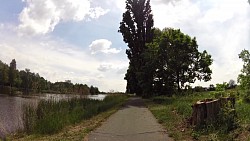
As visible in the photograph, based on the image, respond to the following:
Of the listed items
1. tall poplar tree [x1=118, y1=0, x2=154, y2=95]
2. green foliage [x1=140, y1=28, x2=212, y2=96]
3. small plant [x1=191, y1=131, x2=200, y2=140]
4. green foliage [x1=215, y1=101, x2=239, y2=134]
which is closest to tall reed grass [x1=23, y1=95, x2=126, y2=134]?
small plant [x1=191, y1=131, x2=200, y2=140]

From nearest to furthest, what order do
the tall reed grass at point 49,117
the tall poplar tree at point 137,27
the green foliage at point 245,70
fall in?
the green foliage at point 245,70 → the tall reed grass at point 49,117 → the tall poplar tree at point 137,27

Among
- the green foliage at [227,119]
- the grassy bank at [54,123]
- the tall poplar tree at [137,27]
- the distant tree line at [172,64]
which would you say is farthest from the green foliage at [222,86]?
the tall poplar tree at [137,27]

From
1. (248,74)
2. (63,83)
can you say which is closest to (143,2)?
(63,83)

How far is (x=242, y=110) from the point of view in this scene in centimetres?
1136

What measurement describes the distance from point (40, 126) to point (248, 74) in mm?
8496

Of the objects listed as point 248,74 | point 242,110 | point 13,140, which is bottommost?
point 13,140

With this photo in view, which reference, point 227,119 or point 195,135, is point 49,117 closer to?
point 195,135

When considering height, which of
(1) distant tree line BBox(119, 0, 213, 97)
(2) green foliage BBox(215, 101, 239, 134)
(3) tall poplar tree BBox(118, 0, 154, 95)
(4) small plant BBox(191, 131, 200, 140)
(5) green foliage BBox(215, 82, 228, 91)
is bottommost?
(4) small plant BBox(191, 131, 200, 140)

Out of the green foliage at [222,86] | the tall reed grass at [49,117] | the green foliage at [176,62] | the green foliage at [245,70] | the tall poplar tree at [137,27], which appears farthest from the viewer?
the tall poplar tree at [137,27]

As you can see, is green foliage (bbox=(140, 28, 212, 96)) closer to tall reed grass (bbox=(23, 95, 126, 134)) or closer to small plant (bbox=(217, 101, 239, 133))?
tall reed grass (bbox=(23, 95, 126, 134))

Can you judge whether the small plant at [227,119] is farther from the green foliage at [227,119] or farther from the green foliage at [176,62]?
the green foliage at [176,62]

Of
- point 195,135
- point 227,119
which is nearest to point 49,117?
point 195,135

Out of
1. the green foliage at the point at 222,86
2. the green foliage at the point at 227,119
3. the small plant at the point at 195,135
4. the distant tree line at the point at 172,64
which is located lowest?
the small plant at the point at 195,135

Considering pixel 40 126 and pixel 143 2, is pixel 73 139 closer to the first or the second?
pixel 40 126
